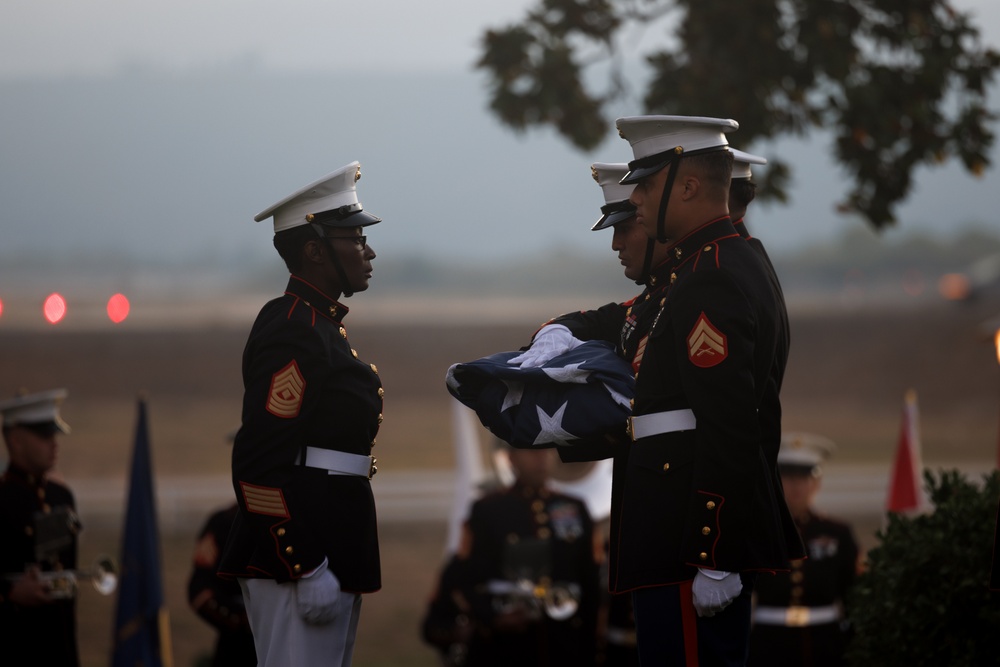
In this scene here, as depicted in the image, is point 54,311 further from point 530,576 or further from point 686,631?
point 686,631

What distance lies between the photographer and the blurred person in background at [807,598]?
252 inches

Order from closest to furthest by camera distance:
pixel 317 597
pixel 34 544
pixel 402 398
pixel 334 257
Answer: pixel 317 597, pixel 334 257, pixel 34 544, pixel 402 398

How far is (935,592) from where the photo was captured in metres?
4.47

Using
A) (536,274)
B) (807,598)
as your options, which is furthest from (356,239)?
(536,274)

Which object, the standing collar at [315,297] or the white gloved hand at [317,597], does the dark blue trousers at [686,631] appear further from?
the standing collar at [315,297]

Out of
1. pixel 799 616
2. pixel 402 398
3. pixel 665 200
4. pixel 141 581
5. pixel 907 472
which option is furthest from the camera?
pixel 402 398

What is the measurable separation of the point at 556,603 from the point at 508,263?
13096 centimetres

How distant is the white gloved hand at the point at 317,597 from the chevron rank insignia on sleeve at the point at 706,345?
51.5 inches

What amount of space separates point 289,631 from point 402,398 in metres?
26.4

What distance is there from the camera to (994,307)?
4259 cm

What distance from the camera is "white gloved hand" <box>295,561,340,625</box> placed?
384cm

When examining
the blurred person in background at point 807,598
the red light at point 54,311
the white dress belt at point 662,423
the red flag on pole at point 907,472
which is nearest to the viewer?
the white dress belt at point 662,423

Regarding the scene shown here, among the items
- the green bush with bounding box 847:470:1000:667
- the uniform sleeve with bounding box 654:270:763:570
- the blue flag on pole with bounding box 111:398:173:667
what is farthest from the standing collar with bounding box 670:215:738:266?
the blue flag on pole with bounding box 111:398:173:667

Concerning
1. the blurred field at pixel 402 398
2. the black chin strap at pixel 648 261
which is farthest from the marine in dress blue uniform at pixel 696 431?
the blurred field at pixel 402 398
